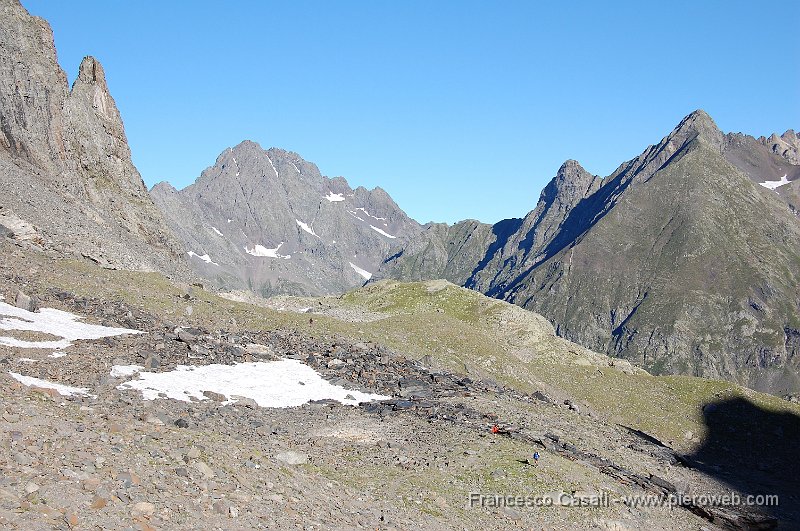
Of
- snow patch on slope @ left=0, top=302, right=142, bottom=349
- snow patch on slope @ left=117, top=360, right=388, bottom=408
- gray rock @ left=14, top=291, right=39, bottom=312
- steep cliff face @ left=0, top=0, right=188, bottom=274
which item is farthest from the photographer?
steep cliff face @ left=0, top=0, right=188, bottom=274

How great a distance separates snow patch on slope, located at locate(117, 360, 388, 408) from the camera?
1176 inches

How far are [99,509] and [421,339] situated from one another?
4446 centimetres

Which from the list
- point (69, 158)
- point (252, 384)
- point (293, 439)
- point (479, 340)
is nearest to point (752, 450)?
point (479, 340)

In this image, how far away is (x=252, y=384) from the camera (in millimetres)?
34156

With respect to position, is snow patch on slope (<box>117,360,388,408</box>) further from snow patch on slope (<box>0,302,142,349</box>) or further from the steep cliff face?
the steep cliff face

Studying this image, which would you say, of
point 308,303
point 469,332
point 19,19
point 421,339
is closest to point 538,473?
point 421,339

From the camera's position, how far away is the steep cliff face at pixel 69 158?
65.6 m

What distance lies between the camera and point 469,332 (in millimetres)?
62906

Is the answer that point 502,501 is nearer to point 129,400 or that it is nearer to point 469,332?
point 129,400

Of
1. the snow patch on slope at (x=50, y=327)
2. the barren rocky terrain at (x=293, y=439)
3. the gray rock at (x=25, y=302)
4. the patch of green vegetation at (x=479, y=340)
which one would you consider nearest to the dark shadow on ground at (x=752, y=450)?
the barren rocky terrain at (x=293, y=439)

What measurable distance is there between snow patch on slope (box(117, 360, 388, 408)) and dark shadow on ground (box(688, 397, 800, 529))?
27945 millimetres

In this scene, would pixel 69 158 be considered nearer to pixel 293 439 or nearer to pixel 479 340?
pixel 479 340

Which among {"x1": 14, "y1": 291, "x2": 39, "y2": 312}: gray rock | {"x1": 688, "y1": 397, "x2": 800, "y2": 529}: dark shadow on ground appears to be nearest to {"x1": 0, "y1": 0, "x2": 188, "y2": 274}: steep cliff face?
{"x1": 14, "y1": 291, "x2": 39, "y2": 312}: gray rock

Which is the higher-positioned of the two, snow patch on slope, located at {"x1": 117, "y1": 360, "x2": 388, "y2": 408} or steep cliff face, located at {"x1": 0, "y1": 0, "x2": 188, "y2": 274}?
steep cliff face, located at {"x1": 0, "y1": 0, "x2": 188, "y2": 274}
